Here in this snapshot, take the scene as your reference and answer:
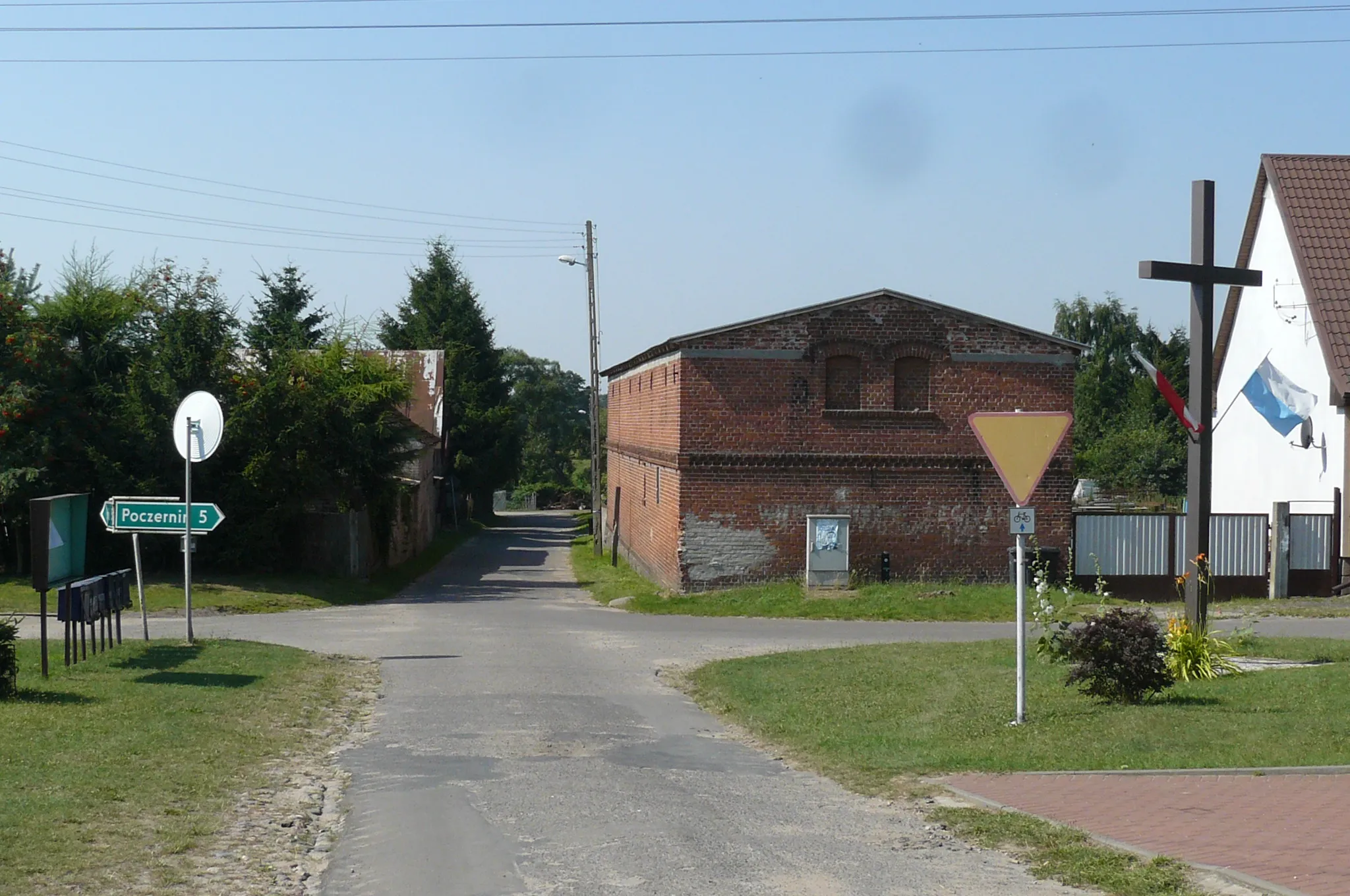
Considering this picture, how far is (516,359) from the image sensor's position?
10869 cm

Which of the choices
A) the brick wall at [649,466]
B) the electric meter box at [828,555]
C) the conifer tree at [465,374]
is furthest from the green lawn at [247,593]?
the conifer tree at [465,374]

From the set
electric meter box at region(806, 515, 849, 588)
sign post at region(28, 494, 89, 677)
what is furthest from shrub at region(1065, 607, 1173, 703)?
electric meter box at region(806, 515, 849, 588)

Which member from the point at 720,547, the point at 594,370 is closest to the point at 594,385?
the point at 594,370

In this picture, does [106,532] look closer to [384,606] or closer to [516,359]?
[384,606]

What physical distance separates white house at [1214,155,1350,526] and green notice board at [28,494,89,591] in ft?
77.7

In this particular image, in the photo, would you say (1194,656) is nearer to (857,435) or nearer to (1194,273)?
(1194,273)

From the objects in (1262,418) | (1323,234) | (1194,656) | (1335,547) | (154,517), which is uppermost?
(1323,234)

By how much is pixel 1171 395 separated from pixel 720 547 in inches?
527

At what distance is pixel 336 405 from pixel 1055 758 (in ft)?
71.1

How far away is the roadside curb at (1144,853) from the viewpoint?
5.93 meters

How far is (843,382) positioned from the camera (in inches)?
1013

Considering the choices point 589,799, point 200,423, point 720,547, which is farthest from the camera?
point 720,547

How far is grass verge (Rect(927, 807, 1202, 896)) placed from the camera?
6270mm

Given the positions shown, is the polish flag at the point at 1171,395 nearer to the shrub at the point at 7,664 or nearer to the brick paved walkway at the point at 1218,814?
the brick paved walkway at the point at 1218,814
